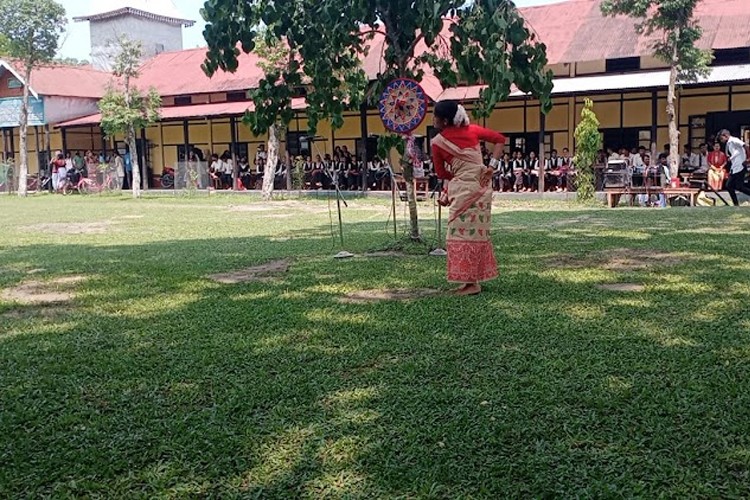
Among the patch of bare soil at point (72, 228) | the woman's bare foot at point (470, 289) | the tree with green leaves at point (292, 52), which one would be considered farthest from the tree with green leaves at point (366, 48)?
the patch of bare soil at point (72, 228)

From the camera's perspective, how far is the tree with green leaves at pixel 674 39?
15820mm

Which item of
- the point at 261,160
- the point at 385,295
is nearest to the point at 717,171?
the point at 385,295

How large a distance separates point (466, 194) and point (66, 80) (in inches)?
1122

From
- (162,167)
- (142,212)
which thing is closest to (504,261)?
(142,212)

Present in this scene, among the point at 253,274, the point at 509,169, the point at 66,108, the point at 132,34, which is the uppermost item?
the point at 132,34

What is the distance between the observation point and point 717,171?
46.9 feet

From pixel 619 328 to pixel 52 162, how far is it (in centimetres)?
2658

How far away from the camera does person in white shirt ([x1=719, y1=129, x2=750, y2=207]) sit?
12.0 meters

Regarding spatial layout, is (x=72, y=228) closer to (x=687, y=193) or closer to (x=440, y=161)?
(x=440, y=161)

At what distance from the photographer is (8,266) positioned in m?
7.29

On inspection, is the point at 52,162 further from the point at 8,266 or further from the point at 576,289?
the point at 576,289

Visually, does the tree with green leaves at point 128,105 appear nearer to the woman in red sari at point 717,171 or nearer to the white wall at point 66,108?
the white wall at point 66,108

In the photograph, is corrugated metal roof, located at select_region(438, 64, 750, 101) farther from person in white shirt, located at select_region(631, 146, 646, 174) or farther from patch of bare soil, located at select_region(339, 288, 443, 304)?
patch of bare soil, located at select_region(339, 288, 443, 304)

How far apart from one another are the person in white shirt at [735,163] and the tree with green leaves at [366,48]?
6632 mm
